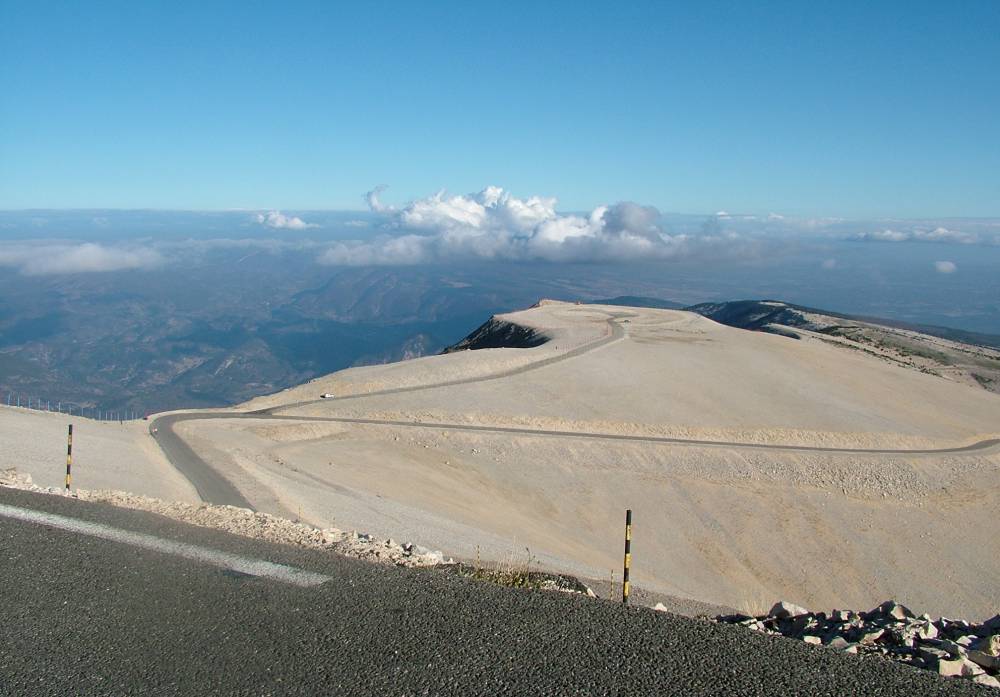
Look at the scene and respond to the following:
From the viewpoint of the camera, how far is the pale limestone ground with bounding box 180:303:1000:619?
22125mm

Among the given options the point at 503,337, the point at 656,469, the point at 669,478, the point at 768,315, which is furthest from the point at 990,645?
the point at 768,315

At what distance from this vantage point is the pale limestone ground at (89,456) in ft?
61.8

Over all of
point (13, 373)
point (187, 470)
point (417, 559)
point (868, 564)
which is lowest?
point (13, 373)

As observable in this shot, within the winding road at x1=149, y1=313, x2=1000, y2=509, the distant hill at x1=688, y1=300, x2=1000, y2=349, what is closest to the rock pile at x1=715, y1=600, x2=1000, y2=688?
the winding road at x1=149, y1=313, x2=1000, y2=509

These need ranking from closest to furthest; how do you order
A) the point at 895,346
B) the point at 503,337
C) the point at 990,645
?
the point at 990,645 < the point at 503,337 < the point at 895,346

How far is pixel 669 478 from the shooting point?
30.6m

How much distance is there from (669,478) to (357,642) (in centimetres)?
2589

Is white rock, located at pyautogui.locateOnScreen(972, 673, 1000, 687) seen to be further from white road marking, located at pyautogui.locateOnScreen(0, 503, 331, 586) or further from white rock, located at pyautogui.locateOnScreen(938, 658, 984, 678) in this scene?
Answer: white road marking, located at pyautogui.locateOnScreen(0, 503, 331, 586)

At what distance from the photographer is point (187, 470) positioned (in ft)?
76.3

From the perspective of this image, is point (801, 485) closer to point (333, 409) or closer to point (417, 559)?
point (333, 409)

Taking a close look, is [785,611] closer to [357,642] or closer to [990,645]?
[990,645]

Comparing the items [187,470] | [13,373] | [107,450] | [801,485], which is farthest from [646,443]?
[13,373]

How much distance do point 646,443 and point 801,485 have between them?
6859mm

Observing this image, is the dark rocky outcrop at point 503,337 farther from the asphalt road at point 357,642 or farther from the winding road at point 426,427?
the asphalt road at point 357,642
